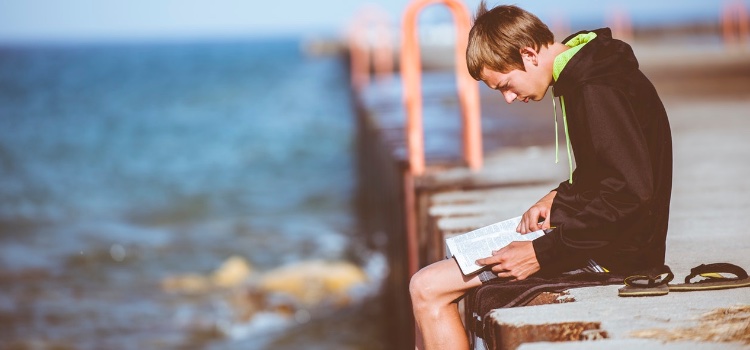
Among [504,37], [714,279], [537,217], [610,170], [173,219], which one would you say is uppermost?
[173,219]

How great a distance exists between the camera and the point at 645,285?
3139mm

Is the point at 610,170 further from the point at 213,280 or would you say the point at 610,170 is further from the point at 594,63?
the point at 213,280

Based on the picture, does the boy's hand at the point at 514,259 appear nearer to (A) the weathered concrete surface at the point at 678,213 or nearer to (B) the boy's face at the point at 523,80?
(A) the weathered concrete surface at the point at 678,213

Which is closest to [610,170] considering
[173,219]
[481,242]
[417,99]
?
[481,242]

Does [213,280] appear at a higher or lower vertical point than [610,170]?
lower

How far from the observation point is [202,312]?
9305 millimetres

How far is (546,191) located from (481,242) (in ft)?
7.12

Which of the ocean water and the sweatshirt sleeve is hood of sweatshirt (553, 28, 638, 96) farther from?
the ocean water

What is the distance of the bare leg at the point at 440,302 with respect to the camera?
10.4ft

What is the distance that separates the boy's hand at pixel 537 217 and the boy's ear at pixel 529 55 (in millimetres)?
494

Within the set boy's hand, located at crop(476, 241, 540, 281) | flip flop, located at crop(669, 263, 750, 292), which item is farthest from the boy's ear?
flip flop, located at crop(669, 263, 750, 292)

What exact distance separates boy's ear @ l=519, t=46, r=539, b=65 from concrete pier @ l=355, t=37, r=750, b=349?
2.59 ft

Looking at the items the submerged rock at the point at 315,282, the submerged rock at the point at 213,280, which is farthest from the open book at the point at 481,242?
the submerged rock at the point at 213,280

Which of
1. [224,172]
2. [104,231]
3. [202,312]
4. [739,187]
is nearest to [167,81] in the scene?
[224,172]
